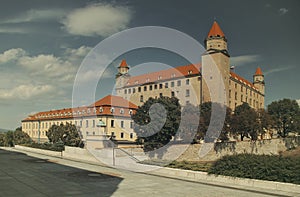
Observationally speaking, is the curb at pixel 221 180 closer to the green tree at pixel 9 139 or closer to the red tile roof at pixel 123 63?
the green tree at pixel 9 139

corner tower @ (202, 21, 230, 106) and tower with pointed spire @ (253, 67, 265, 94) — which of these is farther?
tower with pointed spire @ (253, 67, 265, 94)

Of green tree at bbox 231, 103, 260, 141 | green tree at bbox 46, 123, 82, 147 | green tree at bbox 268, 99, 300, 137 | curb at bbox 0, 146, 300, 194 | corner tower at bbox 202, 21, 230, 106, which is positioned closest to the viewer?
curb at bbox 0, 146, 300, 194

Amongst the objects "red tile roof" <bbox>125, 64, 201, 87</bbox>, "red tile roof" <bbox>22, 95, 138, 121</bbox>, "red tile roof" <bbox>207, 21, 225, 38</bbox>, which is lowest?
"red tile roof" <bbox>22, 95, 138, 121</bbox>

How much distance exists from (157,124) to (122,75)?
A: 65768 mm

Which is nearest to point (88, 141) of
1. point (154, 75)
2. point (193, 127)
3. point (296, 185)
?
point (193, 127)

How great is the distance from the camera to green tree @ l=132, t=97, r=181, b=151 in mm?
48000

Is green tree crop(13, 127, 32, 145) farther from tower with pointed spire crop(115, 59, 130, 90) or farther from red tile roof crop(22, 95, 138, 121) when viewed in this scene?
tower with pointed spire crop(115, 59, 130, 90)

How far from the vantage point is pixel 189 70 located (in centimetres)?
9319

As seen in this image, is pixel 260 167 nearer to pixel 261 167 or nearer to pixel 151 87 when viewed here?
pixel 261 167

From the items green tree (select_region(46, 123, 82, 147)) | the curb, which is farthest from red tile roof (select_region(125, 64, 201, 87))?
the curb

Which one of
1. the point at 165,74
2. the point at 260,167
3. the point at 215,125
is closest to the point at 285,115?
the point at 215,125

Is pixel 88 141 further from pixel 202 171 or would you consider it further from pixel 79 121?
pixel 79 121

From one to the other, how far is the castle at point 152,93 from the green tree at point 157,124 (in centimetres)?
1441

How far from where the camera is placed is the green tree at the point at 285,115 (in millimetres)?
72562
